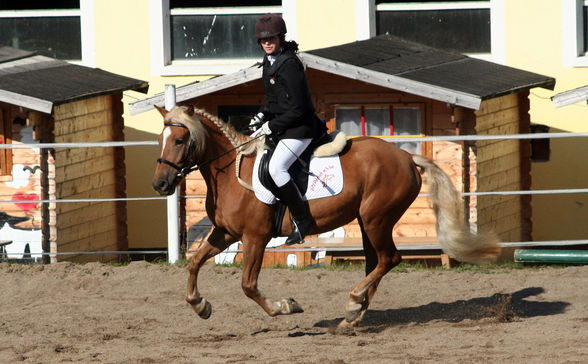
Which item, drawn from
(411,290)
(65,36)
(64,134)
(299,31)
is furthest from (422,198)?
(65,36)

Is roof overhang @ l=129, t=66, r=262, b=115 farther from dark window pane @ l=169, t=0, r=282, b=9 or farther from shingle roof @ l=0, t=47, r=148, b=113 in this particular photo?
dark window pane @ l=169, t=0, r=282, b=9

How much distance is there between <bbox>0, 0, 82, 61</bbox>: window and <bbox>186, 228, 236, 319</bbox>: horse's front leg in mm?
8221

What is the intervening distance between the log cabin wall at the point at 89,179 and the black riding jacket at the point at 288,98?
17.3ft

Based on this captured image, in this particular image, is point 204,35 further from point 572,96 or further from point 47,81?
point 572,96

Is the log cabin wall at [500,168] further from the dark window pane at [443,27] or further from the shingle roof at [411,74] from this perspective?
the dark window pane at [443,27]

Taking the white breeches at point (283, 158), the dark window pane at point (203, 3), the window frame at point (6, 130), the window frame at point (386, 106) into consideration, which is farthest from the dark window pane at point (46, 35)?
the white breeches at point (283, 158)

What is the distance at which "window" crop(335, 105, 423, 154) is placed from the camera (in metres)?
12.9

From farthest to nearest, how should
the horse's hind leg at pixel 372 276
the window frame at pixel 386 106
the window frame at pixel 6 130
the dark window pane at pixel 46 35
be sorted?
the dark window pane at pixel 46 35 → the window frame at pixel 386 106 → the window frame at pixel 6 130 → the horse's hind leg at pixel 372 276

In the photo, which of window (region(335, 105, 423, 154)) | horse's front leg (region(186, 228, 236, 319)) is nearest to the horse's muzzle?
horse's front leg (region(186, 228, 236, 319))

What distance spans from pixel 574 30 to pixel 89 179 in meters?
7.86

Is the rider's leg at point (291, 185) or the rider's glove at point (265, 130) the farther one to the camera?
the rider's glove at point (265, 130)

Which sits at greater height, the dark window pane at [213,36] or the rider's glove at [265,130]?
the dark window pane at [213,36]

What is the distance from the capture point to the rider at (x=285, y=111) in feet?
25.7

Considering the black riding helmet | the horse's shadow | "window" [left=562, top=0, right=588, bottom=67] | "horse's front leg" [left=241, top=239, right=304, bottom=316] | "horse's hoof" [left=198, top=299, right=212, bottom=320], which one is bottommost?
the horse's shadow
